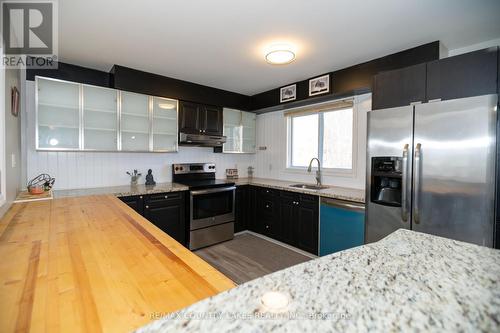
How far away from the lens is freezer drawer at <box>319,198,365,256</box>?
8.41 ft

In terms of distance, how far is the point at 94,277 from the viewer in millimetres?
851

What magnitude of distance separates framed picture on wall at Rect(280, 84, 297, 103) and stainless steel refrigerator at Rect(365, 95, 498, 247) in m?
1.45

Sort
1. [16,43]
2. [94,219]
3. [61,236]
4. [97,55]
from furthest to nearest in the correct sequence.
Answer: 1. [97,55]
2. [16,43]
3. [94,219]
4. [61,236]

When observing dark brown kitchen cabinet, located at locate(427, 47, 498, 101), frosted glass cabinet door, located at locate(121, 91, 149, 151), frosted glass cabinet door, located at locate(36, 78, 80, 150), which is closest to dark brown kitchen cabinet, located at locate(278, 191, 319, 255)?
dark brown kitchen cabinet, located at locate(427, 47, 498, 101)

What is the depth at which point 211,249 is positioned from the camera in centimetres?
340

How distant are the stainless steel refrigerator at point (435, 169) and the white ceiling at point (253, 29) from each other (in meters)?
0.68

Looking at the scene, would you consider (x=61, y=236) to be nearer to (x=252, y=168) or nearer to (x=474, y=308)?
(x=474, y=308)

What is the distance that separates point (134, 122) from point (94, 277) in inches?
106

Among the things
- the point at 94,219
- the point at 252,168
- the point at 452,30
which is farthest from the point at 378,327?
→ the point at 252,168

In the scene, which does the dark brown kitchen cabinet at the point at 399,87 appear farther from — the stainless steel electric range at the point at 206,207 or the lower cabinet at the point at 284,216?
the stainless steel electric range at the point at 206,207

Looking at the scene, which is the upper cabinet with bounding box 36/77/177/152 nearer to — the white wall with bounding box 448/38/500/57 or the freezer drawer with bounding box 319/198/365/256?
the freezer drawer with bounding box 319/198/365/256

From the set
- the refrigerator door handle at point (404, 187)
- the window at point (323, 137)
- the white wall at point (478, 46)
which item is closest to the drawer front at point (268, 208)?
the window at point (323, 137)

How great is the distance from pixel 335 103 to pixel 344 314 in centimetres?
327

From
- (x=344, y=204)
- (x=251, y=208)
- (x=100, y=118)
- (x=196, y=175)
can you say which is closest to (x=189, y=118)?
(x=196, y=175)
